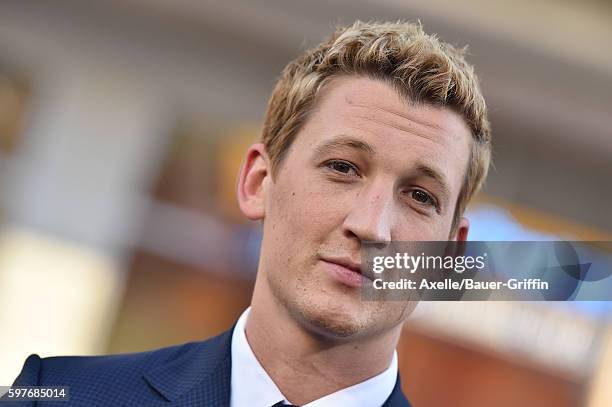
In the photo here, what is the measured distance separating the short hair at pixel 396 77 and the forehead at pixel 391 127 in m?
0.03

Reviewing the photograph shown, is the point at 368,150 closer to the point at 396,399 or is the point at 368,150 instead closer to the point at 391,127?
the point at 391,127

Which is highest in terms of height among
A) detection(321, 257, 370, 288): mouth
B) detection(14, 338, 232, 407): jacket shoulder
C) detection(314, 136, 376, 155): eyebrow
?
detection(314, 136, 376, 155): eyebrow

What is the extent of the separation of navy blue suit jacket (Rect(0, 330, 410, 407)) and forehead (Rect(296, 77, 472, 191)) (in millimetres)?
538

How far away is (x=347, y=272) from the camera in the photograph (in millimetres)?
1890

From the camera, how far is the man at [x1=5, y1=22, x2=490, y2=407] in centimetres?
193

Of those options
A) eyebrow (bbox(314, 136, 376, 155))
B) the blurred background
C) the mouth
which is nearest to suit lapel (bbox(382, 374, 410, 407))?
the mouth

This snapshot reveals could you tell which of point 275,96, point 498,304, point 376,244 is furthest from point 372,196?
point 275,96

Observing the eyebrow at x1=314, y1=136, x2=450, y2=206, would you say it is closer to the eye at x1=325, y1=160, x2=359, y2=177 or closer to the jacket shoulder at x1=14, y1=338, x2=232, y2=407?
the eye at x1=325, y1=160, x2=359, y2=177

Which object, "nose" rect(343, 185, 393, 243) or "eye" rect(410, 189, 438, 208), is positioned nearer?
"nose" rect(343, 185, 393, 243)

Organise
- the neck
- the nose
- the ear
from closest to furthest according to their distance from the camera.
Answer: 1. the nose
2. the neck
3. the ear

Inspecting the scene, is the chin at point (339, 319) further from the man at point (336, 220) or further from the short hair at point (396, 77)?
the short hair at point (396, 77)

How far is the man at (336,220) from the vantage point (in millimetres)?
1926

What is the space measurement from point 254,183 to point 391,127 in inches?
17.4

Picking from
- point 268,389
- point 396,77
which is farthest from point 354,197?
point 268,389
